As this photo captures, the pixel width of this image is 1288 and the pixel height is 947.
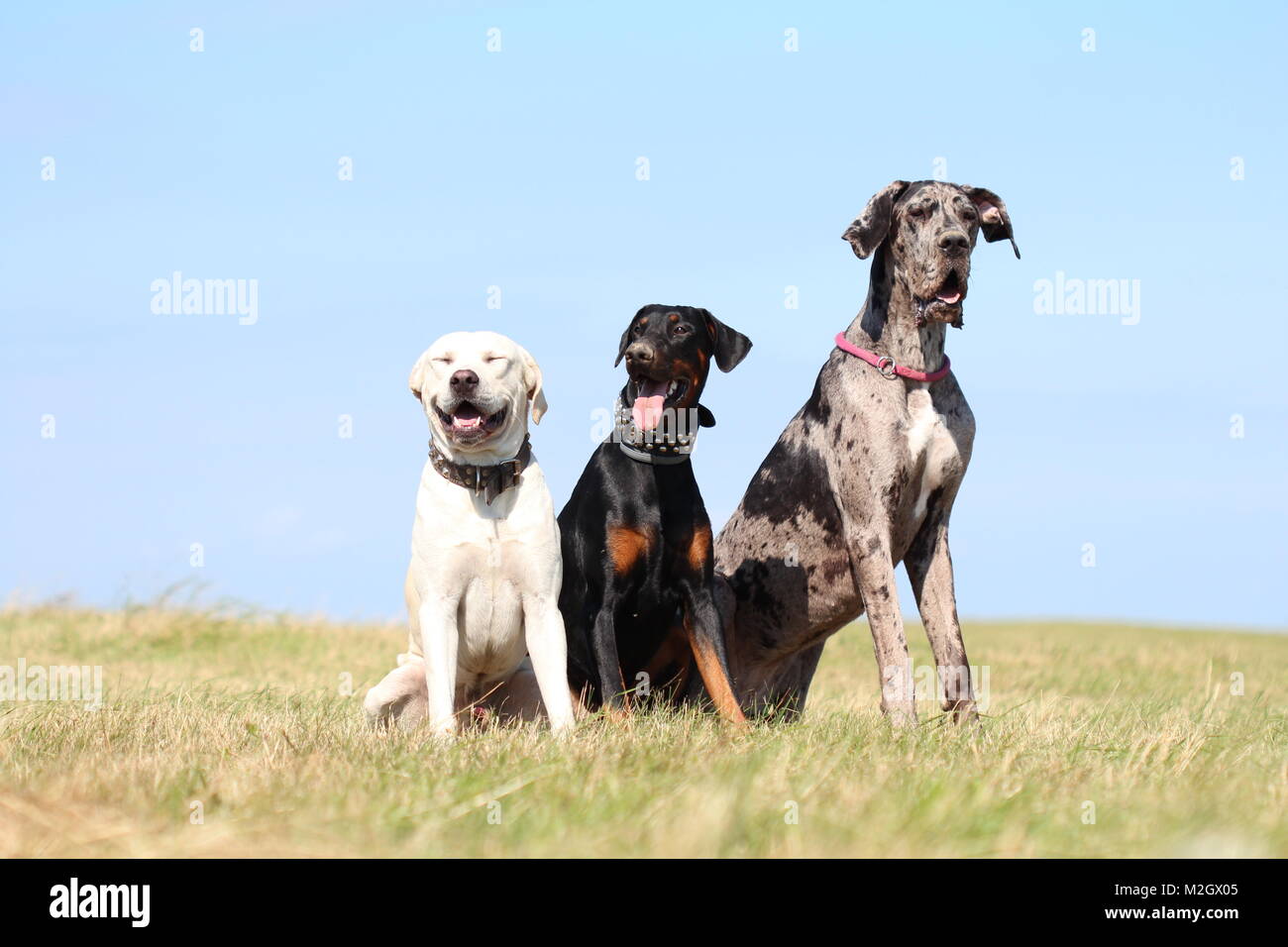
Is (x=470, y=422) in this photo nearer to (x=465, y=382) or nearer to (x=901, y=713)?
(x=465, y=382)

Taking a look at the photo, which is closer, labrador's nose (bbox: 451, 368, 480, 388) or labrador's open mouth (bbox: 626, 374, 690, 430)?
labrador's nose (bbox: 451, 368, 480, 388)

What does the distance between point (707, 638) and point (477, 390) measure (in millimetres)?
1685

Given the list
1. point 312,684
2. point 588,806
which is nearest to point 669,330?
point 588,806

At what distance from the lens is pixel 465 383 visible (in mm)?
5973

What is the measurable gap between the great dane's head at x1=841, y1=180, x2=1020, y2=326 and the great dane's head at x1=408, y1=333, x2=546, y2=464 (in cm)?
205

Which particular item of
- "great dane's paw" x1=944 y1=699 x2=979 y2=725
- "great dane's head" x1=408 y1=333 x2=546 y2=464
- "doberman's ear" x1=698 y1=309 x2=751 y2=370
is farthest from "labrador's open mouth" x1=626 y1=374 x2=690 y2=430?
"great dane's paw" x1=944 y1=699 x2=979 y2=725

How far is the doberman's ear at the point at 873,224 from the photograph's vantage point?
7035 millimetres

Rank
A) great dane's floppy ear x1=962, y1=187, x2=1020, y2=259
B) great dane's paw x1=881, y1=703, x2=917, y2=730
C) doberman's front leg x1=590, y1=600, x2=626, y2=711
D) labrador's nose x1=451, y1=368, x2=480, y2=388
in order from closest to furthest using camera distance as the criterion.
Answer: labrador's nose x1=451, y1=368, x2=480, y2=388
doberman's front leg x1=590, y1=600, x2=626, y2=711
great dane's paw x1=881, y1=703, x2=917, y2=730
great dane's floppy ear x1=962, y1=187, x2=1020, y2=259

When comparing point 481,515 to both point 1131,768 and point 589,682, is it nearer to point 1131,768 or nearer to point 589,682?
point 589,682

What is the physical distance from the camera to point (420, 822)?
4.27 metres

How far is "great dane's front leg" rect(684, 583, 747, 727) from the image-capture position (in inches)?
256

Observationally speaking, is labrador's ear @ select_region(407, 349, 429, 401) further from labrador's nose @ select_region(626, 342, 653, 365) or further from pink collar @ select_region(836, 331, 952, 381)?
pink collar @ select_region(836, 331, 952, 381)
